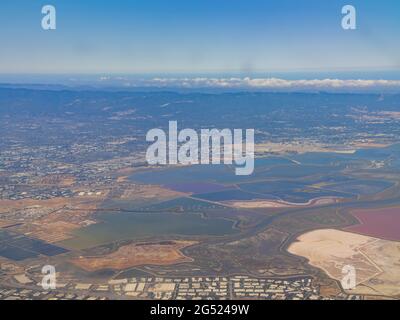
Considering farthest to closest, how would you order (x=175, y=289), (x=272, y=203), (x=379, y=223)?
(x=272, y=203) < (x=379, y=223) < (x=175, y=289)

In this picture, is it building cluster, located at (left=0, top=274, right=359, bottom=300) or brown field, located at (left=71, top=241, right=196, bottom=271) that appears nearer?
building cluster, located at (left=0, top=274, right=359, bottom=300)

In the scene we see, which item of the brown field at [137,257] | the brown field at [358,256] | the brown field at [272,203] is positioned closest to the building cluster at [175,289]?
the brown field at [358,256]

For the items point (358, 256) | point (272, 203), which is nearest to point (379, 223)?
point (358, 256)

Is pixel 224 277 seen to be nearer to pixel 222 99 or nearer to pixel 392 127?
pixel 392 127

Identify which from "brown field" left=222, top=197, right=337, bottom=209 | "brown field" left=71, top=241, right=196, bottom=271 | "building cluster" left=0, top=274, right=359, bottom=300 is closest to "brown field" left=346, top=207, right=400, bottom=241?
"brown field" left=222, top=197, right=337, bottom=209

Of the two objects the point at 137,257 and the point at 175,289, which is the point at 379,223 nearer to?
the point at 137,257

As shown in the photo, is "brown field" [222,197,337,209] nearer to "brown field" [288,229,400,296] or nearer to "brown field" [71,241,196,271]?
"brown field" [288,229,400,296]
